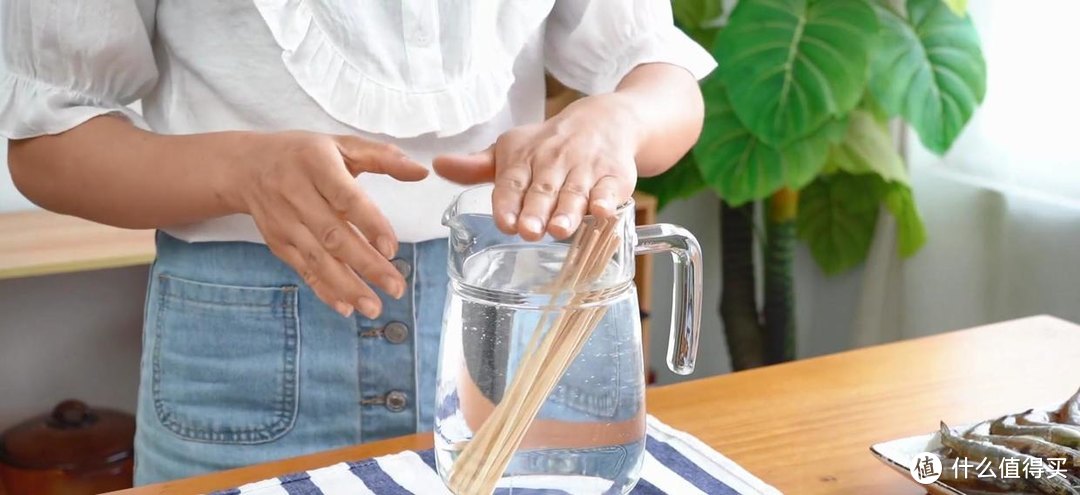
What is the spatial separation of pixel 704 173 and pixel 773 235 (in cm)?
28

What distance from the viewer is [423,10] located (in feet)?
2.86

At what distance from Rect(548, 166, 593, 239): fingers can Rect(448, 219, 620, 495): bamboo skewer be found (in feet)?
0.05

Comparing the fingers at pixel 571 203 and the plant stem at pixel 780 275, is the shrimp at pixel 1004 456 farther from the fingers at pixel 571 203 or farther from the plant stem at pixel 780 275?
the plant stem at pixel 780 275

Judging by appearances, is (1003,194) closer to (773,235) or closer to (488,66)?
(773,235)

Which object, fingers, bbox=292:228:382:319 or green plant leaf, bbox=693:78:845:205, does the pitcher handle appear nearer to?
fingers, bbox=292:228:382:319

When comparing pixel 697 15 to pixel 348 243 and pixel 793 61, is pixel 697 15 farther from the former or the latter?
pixel 348 243

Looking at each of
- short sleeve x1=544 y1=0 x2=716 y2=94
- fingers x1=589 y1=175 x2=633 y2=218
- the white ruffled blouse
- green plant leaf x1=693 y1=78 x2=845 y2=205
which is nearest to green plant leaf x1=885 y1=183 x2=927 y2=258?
green plant leaf x1=693 y1=78 x2=845 y2=205

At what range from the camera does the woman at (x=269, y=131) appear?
2.74 ft

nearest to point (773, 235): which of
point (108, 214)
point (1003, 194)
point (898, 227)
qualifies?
point (898, 227)

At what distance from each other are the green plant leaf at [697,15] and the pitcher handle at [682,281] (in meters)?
1.54

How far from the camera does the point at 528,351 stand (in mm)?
595

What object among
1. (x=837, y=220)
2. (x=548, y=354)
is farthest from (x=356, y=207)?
(x=837, y=220)

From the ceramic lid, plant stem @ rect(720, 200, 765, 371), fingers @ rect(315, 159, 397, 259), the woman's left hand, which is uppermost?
the woman's left hand

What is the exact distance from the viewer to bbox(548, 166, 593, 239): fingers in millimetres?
578
